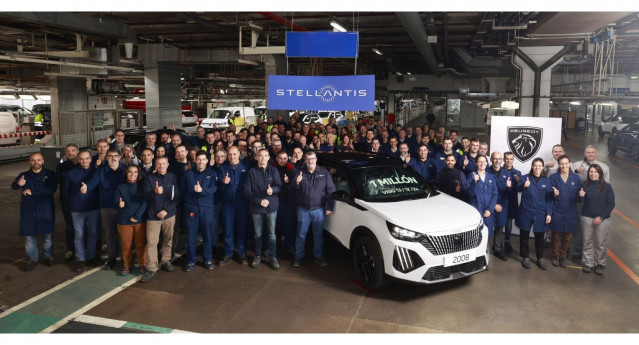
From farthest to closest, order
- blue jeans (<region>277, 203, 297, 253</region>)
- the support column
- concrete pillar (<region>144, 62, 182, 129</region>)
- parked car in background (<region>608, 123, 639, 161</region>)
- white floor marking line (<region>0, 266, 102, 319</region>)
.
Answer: parked car in background (<region>608, 123, 639, 161</region>), concrete pillar (<region>144, 62, 182, 129</region>), the support column, blue jeans (<region>277, 203, 297, 253</region>), white floor marking line (<region>0, 266, 102, 319</region>)

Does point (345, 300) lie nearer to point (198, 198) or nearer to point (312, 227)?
point (312, 227)

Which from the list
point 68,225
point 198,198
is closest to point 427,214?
point 198,198

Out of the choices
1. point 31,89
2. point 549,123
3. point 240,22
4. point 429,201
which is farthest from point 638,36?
point 31,89

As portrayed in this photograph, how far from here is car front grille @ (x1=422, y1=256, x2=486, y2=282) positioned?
17.8ft

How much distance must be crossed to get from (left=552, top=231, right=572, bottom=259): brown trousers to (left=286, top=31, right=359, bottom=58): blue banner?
4166mm

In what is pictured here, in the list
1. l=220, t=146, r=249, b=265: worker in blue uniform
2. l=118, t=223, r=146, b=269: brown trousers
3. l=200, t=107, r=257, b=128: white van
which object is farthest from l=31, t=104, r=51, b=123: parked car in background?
l=220, t=146, r=249, b=265: worker in blue uniform

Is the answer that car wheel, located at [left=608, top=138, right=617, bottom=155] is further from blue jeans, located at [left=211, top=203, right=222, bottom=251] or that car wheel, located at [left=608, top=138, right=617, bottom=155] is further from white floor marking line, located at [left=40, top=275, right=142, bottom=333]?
white floor marking line, located at [left=40, top=275, right=142, bottom=333]

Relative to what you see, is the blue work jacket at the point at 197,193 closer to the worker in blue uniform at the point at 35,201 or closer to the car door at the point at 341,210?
the car door at the point at 341,210

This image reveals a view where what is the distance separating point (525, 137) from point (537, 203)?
1838 millimetres

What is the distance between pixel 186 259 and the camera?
697cm

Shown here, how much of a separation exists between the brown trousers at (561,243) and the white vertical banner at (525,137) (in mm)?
1629

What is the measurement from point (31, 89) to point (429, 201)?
26.3m

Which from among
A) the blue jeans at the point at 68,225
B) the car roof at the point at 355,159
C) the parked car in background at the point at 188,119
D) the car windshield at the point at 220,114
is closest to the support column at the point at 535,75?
the car roof at the point at 355,159

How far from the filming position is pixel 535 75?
1320 cm
